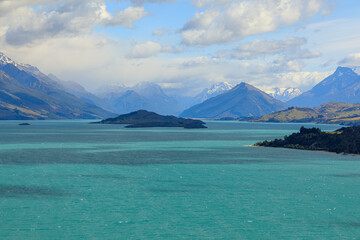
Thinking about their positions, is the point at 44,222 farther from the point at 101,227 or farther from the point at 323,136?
the point at 323,136

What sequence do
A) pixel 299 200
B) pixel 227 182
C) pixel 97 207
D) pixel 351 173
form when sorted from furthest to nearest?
pixel 351 173
pixel 227 182
pixel 299 200
pixel 97 207

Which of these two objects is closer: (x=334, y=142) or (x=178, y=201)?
(x=178, y=201)

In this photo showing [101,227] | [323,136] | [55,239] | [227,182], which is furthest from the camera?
[323,136]

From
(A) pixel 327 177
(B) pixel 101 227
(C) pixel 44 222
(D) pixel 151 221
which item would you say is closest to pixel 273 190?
(A) pixel 327 177

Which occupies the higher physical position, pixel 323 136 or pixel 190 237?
pixel 323 136

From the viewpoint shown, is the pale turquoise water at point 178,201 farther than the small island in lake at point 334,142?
No

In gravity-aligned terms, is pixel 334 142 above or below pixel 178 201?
above

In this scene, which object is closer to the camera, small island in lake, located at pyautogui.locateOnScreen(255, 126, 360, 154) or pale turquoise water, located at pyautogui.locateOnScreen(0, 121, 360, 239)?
pale turquoise water, located at pyautogui.locateOnScreen(0, 121, 360, 239)

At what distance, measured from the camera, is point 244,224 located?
61281 mm

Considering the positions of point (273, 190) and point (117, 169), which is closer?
point (273, 190)

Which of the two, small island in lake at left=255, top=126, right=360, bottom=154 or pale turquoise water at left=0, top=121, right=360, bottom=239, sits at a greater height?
small island in lake at left=255, top=126, right=360, bottom=154

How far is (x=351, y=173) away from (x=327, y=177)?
38.9 feet

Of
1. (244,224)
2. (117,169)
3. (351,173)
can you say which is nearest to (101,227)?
(244,224)

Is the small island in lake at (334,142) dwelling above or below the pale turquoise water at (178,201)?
above
